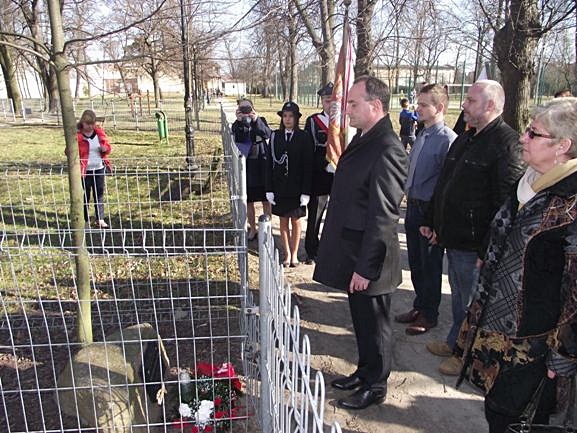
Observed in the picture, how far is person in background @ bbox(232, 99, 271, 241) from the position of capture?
18.8 feet

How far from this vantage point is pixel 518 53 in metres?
7.91

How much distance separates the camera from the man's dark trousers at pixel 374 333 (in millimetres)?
2832

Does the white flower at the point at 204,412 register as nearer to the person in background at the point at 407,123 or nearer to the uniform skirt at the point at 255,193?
the uniform skirt at the point at 255,193

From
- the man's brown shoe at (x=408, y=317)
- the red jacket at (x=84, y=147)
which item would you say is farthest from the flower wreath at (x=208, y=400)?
the red jacket at (x=84, y=147)

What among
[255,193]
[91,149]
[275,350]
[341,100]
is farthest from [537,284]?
[91,149]

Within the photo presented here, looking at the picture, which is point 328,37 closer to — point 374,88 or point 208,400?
point 374,88

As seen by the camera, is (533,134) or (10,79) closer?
(533,134)

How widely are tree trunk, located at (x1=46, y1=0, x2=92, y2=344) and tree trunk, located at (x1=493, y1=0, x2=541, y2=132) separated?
6.13m

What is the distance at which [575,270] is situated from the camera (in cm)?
180

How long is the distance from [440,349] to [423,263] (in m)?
0.66

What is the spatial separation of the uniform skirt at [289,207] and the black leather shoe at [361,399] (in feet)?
7.44

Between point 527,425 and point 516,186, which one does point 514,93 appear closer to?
point 516,186

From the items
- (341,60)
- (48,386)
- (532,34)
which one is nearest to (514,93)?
(532,34)

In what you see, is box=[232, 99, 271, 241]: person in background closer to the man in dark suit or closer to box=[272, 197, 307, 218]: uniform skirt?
box=[272, 197, 307, 218]: uniform skirt
